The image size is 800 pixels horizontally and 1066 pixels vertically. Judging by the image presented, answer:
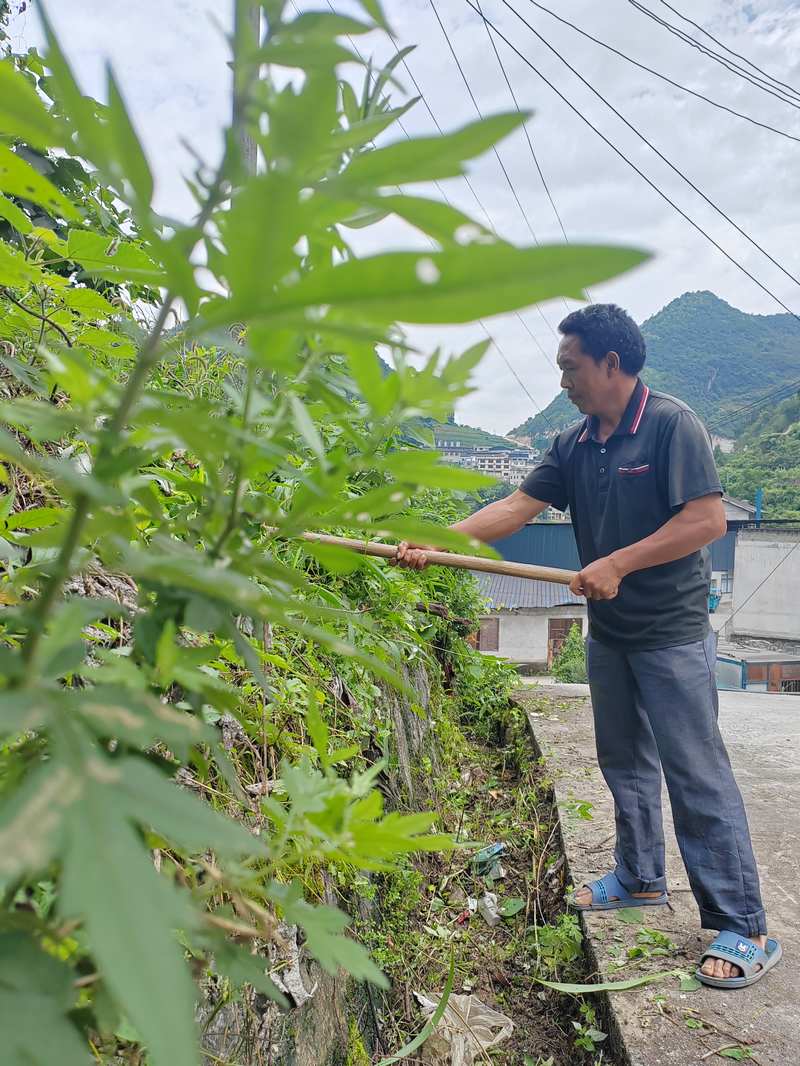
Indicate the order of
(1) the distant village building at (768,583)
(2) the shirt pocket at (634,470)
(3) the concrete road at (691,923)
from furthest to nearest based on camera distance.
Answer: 1. (1) the distant village building at (768,583)
2. (2) the shirt pocket at (634,470)
3. (3) the concrete road at (691,923)

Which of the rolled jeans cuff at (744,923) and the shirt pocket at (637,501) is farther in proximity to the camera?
the shirt pocket at (637,501)

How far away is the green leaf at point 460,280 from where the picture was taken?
0.92ft

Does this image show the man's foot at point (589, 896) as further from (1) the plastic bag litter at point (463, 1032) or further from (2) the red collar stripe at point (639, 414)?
(2) the red collar stripe at point (639, 414)

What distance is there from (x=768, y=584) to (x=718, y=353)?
19660 mm

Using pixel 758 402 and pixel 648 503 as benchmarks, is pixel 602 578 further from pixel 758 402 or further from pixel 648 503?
pixel 758 402

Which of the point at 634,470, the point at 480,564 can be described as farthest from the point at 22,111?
the point at 634,470

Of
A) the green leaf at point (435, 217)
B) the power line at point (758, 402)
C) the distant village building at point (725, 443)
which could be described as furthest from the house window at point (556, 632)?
the distant village building at point (725, 443)

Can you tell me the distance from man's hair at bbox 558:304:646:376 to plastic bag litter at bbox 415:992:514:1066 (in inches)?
79.2

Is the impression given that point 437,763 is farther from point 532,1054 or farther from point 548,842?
point 532,1054

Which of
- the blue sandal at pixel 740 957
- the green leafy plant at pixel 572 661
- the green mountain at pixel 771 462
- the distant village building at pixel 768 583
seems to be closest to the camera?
the blue sandal at pixel 740 957

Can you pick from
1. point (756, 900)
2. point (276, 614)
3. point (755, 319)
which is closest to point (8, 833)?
point (276, 614)

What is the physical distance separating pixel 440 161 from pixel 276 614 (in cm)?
24

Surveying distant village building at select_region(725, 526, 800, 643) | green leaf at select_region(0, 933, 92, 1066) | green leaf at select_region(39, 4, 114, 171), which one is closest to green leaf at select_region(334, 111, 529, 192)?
green leaf at select_region(39, 4, 114, 171)

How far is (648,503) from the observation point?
2.39 metres
